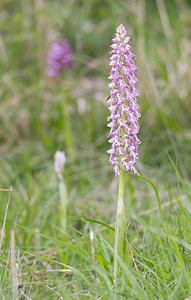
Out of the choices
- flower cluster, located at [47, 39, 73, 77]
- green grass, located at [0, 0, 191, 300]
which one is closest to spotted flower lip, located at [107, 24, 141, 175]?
green grass, located at [0, 0, 191, 300]

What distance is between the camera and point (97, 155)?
4539 mm

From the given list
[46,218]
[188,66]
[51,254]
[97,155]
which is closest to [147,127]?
[97,155]

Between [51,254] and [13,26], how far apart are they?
4.99 m

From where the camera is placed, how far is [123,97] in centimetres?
166

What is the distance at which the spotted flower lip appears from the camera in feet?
5.34

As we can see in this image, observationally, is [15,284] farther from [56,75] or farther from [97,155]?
[56,75]

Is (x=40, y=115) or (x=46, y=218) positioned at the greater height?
(x=40, y=115)

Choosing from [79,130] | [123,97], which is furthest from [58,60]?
[123,97]

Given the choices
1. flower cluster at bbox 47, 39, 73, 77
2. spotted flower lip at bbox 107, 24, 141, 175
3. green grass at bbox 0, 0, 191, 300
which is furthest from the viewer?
flower cluster at bbox 47, 39, 73, 77

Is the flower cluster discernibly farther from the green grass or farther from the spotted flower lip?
the spotted flower lip

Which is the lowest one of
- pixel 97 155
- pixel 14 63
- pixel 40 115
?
pixel 97 155

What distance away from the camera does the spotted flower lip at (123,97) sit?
64.1 inches

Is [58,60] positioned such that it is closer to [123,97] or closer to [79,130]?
[79,130]

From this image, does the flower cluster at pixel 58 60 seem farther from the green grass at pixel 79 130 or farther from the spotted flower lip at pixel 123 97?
the spotted flower lip at pixel 123 97
